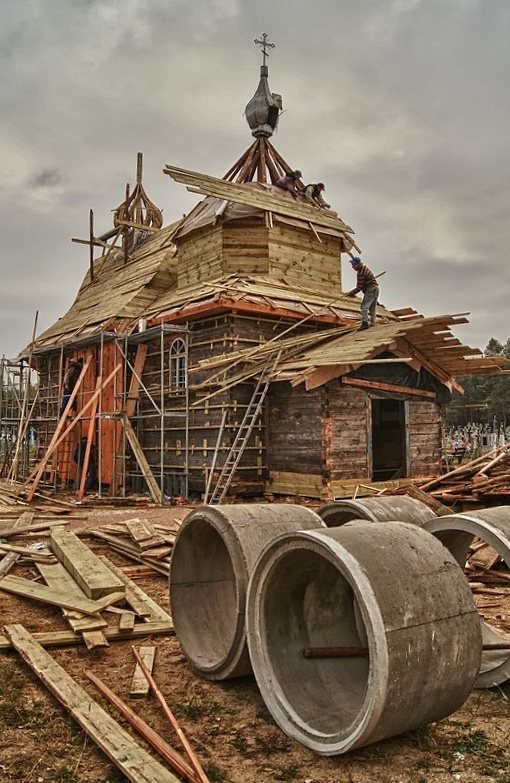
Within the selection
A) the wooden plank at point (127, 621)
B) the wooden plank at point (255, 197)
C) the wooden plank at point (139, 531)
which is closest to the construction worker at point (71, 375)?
the wooden plank at point (255, 197)

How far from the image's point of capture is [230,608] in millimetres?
5789

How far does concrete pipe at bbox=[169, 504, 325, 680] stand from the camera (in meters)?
4.65

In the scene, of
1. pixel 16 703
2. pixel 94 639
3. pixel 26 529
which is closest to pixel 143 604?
pixel 94 639

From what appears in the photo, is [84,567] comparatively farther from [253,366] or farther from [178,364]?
[178,364]

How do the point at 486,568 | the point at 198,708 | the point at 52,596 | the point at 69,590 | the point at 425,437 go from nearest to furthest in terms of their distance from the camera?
the point at 198,708
the point at 52,596
the point at 69,590
the point at 486,568
the point at 425,437

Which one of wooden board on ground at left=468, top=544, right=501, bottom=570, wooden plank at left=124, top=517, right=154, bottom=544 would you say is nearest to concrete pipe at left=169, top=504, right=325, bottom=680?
wooden plank at left=124, top=517, right=154, bottom=544

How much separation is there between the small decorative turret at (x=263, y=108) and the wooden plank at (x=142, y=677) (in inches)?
792

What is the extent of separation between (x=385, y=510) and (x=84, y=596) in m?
3.51

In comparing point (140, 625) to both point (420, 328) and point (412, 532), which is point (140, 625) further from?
point (420, 328)

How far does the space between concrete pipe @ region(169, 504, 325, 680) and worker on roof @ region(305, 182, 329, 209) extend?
55.9ft

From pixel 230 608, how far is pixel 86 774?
2.43 metres

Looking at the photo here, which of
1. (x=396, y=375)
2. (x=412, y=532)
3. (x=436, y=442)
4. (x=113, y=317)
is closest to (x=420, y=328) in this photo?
(x=396, y=375)

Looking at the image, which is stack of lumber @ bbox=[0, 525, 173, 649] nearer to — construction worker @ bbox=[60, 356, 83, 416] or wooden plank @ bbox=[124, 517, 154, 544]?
wooden plank @ bbox=[124, 517, 154, 544]

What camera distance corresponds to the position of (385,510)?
18.2ft
